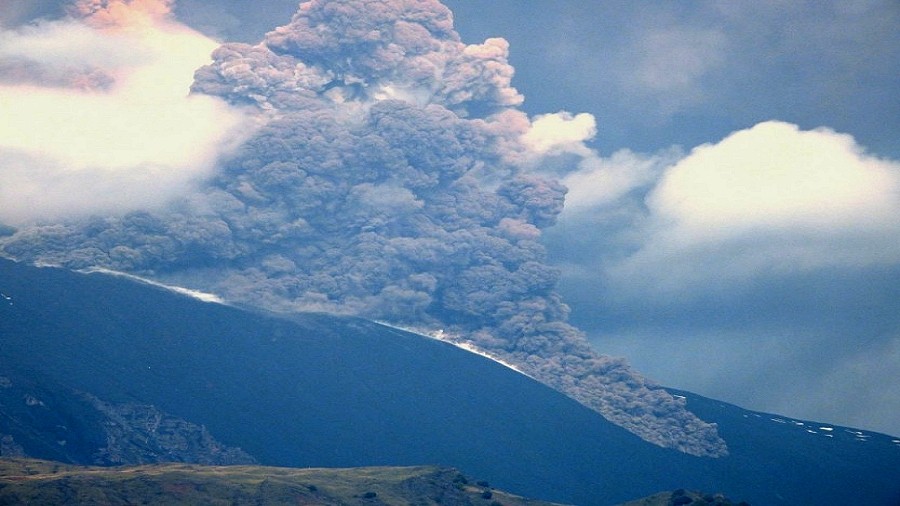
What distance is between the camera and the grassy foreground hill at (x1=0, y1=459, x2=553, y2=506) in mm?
116000

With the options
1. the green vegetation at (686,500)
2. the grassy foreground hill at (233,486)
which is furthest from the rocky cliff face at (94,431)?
the green vegetation at (686,500)

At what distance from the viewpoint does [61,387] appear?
17750cm

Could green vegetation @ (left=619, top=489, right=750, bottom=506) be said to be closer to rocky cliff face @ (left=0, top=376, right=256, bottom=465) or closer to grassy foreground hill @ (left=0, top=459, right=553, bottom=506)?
grassy foreground hill @ (left=0, top=459, right=553, bottom=506)

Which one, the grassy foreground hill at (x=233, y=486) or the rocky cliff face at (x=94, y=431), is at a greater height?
the rocky cliff face at (x=94, y=431)

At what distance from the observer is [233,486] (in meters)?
125

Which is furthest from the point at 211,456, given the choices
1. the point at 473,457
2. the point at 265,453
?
the point at 473,457

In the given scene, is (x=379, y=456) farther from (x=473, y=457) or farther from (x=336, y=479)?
(x=336, y=479)

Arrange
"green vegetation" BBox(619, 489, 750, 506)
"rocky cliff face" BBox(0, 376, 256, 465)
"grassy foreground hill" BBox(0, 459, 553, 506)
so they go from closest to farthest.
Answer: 1. "grassy foreground hill" BBox(0, 459, 553, 506)
2. "green vegetation" BBox(619, 489, 750, 506)
3. "rocky cliff face" BBox(0, 376, 256, 465)

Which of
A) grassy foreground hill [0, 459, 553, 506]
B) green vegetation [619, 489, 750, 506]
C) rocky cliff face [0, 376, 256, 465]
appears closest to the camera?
grassy foreground hill [0, 459, 553, 506]

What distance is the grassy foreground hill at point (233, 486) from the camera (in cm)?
11600

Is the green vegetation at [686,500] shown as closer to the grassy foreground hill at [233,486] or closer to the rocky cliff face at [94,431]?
the grassy foreground hill at [233,486]

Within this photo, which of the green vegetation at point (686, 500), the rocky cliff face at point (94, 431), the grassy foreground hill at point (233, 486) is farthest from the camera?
the rocky cliff face at point (94, 431)

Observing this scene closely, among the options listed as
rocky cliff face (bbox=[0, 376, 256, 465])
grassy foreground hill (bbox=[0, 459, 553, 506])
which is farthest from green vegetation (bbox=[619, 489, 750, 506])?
rocky cliff face (bbox=[0, 376, 256, 465])

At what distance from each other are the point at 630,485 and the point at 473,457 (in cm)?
2493
